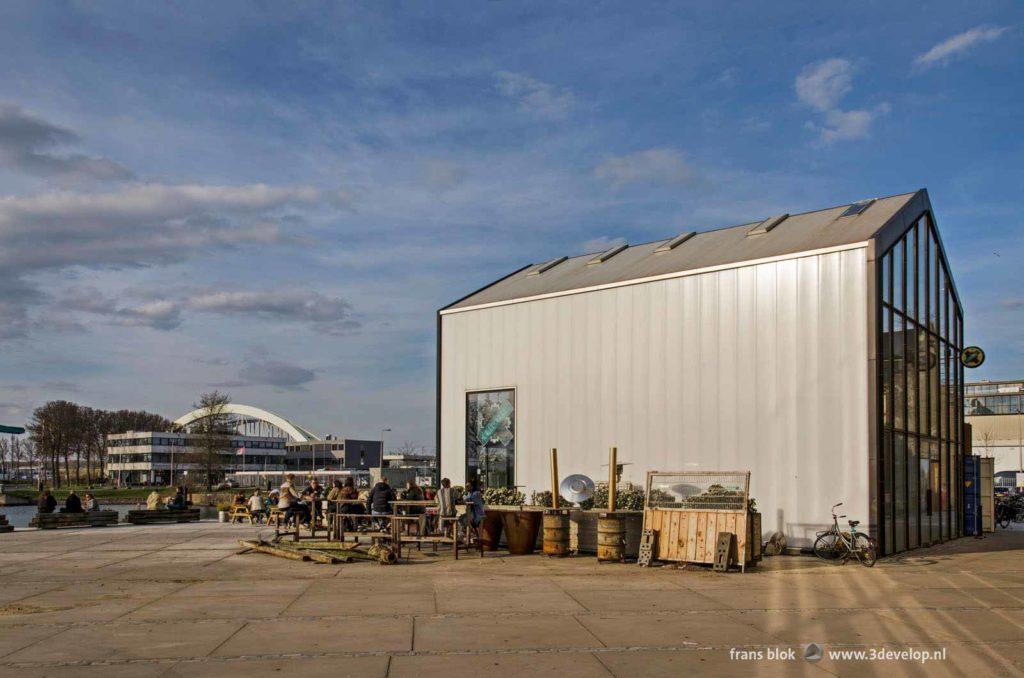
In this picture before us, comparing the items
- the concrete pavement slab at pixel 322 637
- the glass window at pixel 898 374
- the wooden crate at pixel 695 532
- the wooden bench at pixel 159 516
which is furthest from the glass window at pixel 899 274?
the wooden bench at pixel 159 516

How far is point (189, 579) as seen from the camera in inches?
631

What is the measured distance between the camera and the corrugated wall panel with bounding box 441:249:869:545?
1956 centimetres

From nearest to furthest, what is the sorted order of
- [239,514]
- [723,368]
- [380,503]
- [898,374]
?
[898,374] < [723,368] < [380,503] < [239,514]

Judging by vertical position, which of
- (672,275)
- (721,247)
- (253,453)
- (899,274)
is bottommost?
(253,453)

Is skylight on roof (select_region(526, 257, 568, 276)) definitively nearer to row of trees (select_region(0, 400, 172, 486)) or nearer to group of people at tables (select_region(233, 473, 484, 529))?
group of people at tables (select_region(233, 473, 484, 529))

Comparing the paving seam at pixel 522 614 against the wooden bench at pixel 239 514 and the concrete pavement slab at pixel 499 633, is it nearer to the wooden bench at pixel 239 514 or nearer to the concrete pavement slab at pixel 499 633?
the concrete pavement slab at pixel 499 633

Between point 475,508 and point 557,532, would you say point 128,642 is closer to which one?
point 475,508

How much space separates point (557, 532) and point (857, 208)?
11388 millimetres

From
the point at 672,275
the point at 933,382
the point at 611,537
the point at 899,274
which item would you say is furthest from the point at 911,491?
the point at 611,537

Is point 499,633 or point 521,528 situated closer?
point 499,633

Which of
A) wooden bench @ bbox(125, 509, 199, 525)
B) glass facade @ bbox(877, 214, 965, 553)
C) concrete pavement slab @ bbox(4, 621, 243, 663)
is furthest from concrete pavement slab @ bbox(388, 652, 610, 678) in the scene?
wooden bench @ bbox(125, 509, 199, 525)

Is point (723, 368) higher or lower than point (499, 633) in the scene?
higher

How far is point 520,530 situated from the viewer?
68.5 feet

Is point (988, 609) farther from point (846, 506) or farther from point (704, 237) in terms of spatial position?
point (704, 237)
